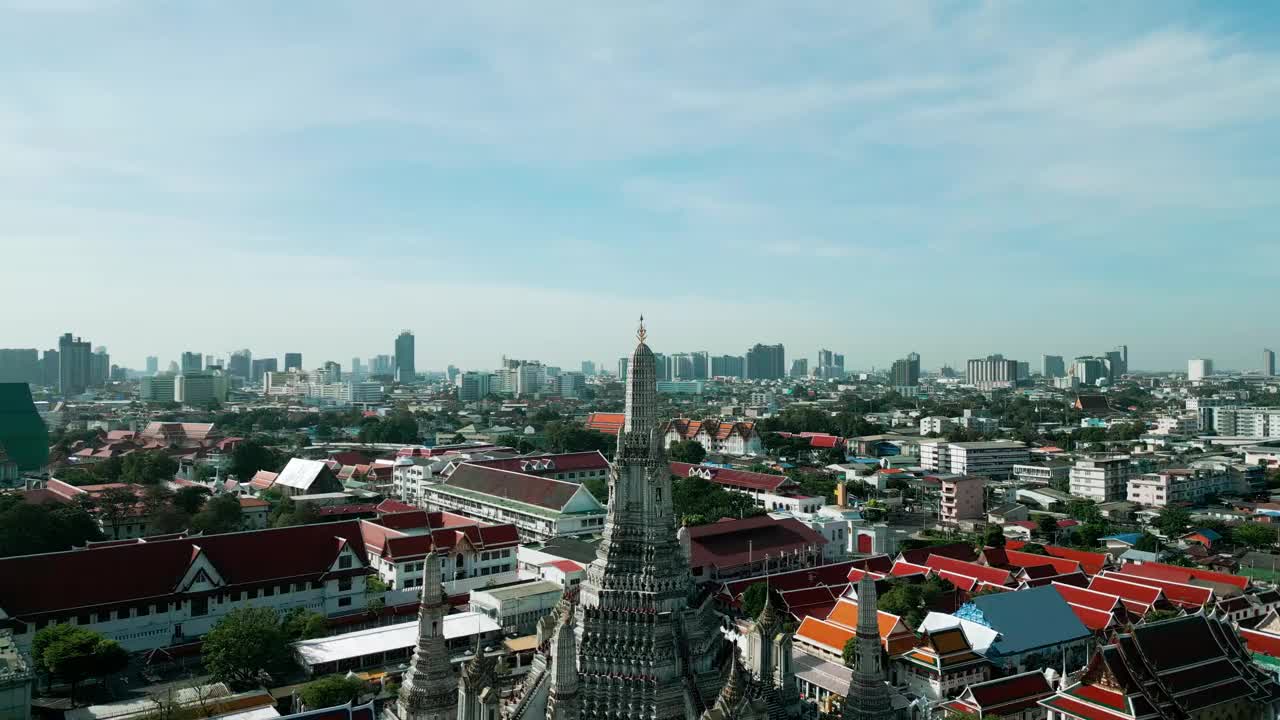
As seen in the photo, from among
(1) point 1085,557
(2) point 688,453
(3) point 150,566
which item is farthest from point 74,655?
(2) point 688,453

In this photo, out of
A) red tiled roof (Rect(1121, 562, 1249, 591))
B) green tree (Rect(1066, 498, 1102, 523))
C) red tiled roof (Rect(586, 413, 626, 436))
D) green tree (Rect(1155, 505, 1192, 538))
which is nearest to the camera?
red tiled roof (Rect(1121, 562, 1249, 591))

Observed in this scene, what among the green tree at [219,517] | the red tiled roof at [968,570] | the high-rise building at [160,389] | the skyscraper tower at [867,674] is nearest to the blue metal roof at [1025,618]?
the red tiled roof at [968,570]

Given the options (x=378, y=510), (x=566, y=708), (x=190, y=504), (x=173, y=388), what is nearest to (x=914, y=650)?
(x=566, y=708)

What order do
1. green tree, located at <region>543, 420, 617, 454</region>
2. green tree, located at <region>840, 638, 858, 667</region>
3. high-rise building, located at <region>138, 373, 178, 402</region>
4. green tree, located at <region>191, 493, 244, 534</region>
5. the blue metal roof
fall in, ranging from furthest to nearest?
high-rise building, located at <region>138, 373, 178, 402</region> < green tree, located at <region>543, 420, 617, 454</region> < green tree, located at <region>191, 493, 244, 534</region> < the blue metal roof < green tree, located at <region>840, 638, 858, 667</region>

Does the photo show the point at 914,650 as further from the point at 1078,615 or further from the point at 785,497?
the point at 785,497

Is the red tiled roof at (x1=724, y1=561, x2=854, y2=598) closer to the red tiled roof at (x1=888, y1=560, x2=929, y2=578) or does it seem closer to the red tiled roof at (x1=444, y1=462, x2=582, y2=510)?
the red tiled roof at (x1=888, y1=560, x2=929, y2=578)

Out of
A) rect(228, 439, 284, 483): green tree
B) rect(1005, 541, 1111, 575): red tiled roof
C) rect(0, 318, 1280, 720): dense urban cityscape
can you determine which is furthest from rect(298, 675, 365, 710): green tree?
rect(228, 439, 284, 483): green tree

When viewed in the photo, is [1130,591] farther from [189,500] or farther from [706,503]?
[189,500]

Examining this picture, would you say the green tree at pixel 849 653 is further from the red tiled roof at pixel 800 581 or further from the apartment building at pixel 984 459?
the apartment building at pixel 984 459
